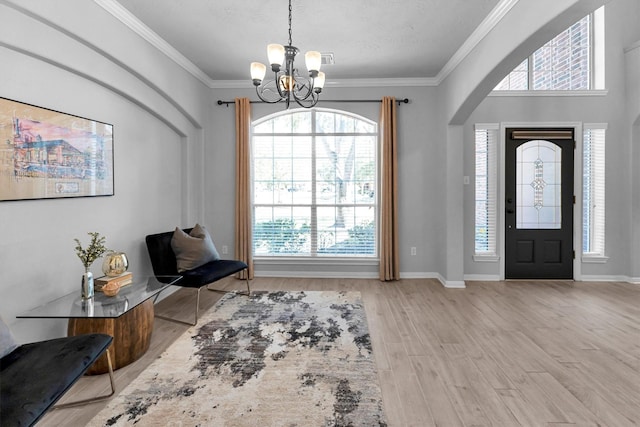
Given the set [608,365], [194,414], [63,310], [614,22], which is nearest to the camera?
[194,414]

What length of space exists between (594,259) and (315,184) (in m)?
4.16

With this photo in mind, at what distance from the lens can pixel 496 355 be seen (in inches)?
105

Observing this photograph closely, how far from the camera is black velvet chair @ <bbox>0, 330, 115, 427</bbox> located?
1348 mm

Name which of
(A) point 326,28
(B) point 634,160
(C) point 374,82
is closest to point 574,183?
(B) point 634,160

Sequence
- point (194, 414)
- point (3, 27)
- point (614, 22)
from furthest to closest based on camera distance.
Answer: point (614, 22) < point (3, 27) < point (194, 414)

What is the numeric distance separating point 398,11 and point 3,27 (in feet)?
9.67

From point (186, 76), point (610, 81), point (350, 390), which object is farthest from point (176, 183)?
point (610, 81)

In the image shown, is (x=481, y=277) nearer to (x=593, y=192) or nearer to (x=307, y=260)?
(x=593, y=192)

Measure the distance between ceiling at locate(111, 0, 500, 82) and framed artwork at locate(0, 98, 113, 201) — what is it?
3.92 ft

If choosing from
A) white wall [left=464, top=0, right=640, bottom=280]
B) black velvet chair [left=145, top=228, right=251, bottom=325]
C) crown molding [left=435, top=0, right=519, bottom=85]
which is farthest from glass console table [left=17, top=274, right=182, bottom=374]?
white wall [left=464, top=0, right=640, bottom=280]

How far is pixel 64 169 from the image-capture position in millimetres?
2627

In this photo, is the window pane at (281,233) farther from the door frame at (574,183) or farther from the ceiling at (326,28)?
the door frame at (574,183)

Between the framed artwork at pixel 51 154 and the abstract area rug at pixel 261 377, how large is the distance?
4.97 feet

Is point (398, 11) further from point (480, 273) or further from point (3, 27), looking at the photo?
point (480, 273)
